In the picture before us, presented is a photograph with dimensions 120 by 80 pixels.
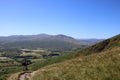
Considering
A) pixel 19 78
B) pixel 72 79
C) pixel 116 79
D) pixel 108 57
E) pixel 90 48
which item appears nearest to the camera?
pixel 116 79

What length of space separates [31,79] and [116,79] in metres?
20.0

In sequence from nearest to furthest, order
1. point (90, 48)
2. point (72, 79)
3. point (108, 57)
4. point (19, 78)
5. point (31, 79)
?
point (72, 79) → point (31, 79) → point (19, 78) → point (108, 57) → point (90, 48)

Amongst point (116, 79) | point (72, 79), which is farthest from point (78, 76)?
point (116, 79)

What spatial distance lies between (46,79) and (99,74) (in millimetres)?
12474

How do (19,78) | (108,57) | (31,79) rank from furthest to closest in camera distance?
(108,57)
(19,78)
(31,79)

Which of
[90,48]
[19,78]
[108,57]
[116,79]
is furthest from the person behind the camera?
[90,48]

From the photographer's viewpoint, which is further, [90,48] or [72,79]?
[90,48]

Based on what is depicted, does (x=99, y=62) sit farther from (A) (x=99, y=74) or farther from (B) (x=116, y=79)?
(B) (x=116, y=79)

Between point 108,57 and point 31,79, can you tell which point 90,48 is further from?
point 31,79

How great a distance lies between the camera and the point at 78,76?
4622 cm

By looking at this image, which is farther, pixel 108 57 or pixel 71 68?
pixel 108 57

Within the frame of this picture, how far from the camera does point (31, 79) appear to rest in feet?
159

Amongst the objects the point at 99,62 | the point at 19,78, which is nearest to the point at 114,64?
the point at 99,62

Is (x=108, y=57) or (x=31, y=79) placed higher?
(x=108, y=57)
